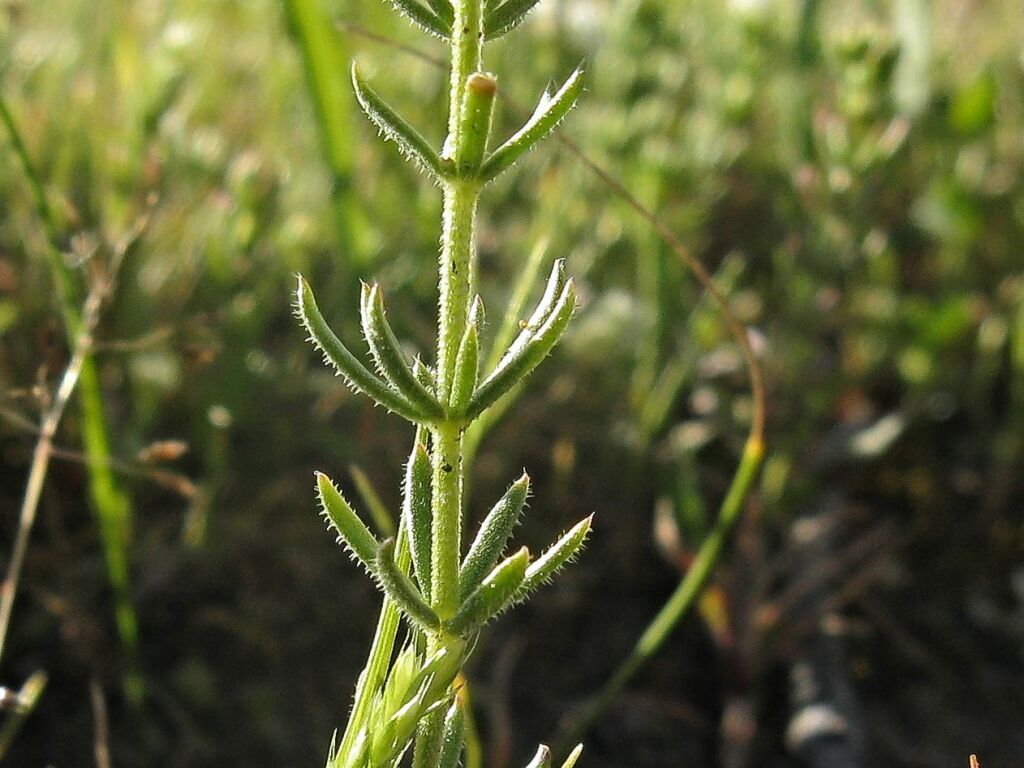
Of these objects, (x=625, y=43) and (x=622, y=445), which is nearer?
(x=622, y=445)

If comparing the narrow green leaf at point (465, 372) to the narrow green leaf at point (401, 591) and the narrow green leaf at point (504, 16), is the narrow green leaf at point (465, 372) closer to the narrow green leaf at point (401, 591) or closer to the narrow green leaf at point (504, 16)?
the narrow green leaf at point (401, 591)

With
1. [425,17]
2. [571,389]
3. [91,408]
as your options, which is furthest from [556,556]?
[571,389]

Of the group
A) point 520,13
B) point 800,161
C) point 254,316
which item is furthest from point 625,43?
point 520,13

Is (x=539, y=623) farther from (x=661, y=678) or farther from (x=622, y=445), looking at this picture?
(x=622, y=445)

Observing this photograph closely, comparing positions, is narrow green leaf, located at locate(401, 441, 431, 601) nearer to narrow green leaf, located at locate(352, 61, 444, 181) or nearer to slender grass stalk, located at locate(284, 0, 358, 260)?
narrow green leaf, located at locate(352, 61, 444, 181)

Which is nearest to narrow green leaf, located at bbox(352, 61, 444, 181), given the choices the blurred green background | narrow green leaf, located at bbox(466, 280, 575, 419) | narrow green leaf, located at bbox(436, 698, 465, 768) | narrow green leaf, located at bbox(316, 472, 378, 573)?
narrow green leaf, located at bbox(466, 280, 575, 419)

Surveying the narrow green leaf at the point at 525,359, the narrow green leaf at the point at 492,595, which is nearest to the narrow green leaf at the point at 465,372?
the narrow green leaf at the point at 525,359

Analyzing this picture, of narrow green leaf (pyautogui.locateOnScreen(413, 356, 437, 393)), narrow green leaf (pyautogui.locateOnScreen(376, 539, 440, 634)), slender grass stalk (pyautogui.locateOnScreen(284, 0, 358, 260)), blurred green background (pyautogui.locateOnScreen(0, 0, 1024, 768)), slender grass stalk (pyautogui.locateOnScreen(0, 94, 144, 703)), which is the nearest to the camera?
narrow green leaf (pyautogui.locateOnScreen(376, 539, 440, 634))
